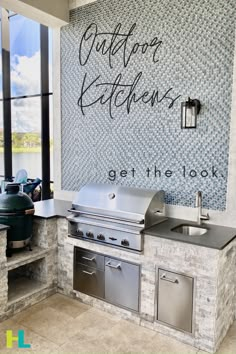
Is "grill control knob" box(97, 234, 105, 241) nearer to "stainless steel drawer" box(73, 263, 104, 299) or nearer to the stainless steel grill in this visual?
the stainless steel grill

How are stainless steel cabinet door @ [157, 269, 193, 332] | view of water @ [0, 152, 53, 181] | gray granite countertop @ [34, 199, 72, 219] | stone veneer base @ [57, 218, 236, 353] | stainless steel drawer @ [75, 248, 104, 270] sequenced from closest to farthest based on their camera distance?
stone veneer base @ [57, 218, 236, 353] → stainless steel cabinet door @ [157, 269, 193, 332] → stainless steel drawer @ [75, 248, 104, 270] → gray granite countertop @ [34, 199, 72, 219] → view of water @ [0, 152, 53, 181]

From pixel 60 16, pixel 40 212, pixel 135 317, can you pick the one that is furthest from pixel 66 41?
pixel 135 317

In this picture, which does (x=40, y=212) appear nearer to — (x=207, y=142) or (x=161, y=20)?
(x=207, y=142)

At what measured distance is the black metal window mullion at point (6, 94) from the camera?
5441 millimetres

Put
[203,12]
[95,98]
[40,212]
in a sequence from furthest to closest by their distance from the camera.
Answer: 1. [95,98]
2. [40,212]
3. [203,12]

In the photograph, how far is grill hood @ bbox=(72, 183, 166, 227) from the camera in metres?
2.61

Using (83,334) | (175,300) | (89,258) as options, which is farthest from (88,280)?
(175,300)

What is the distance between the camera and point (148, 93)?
10.1 feet

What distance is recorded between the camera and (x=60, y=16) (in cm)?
358

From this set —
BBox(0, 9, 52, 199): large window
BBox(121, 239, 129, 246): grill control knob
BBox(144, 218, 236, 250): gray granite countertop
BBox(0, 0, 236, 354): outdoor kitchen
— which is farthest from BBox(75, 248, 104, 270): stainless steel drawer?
BBox(0, 9, 52, 199): large window

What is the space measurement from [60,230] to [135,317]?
1.14 meters

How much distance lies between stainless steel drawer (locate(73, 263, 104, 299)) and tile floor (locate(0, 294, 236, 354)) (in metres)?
0.17

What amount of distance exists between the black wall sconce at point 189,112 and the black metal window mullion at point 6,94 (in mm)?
3738

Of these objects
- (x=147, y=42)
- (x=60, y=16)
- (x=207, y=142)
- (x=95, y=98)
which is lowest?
(x=207, y=142)
